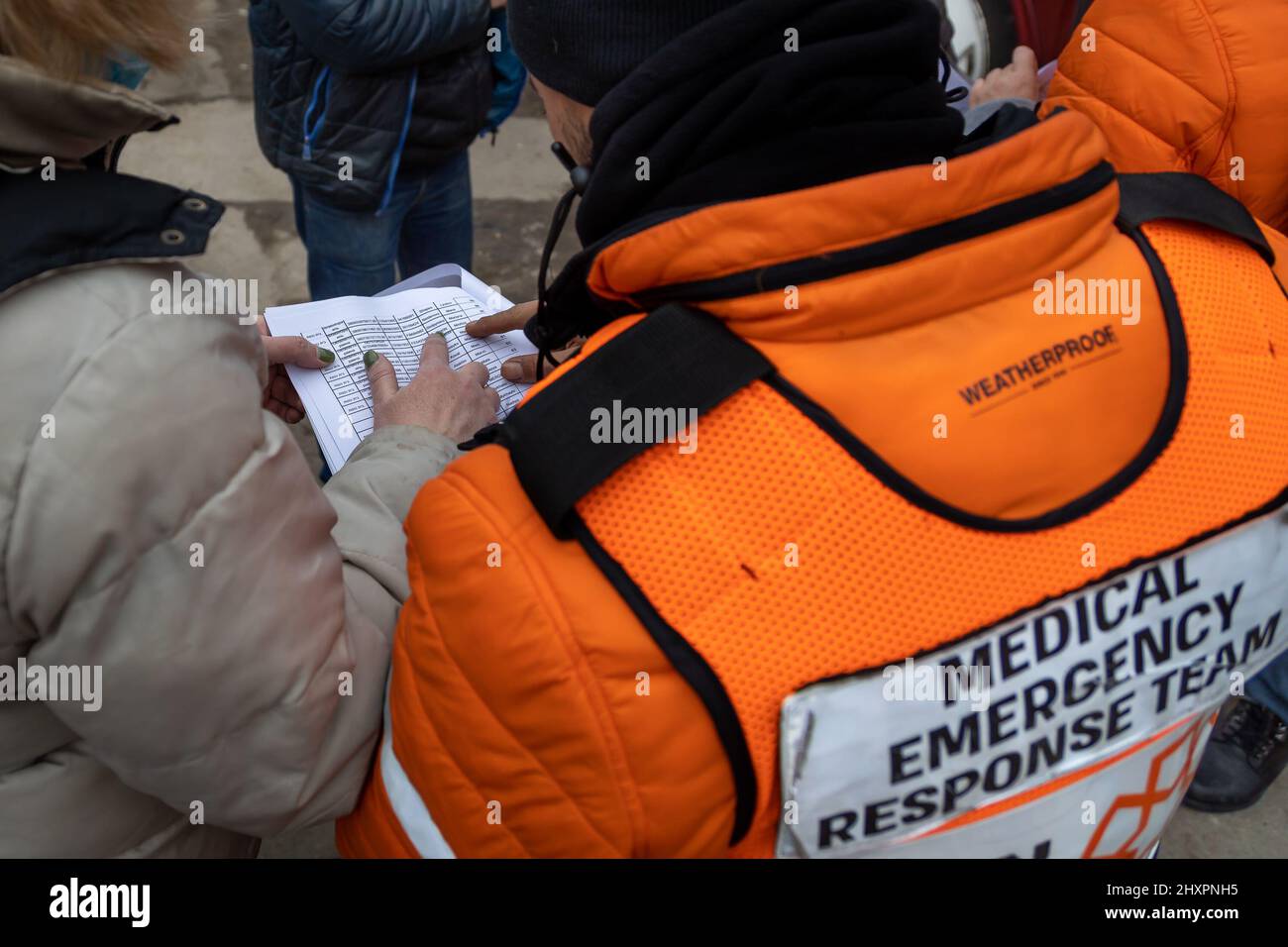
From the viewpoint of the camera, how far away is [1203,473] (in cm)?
98

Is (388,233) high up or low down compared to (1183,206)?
up

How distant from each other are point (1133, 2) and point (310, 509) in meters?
1.30

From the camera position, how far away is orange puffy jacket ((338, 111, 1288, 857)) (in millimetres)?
854

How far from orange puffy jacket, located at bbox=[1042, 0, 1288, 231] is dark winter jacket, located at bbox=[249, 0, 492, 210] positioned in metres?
1.40

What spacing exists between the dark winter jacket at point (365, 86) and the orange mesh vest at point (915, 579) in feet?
5.32

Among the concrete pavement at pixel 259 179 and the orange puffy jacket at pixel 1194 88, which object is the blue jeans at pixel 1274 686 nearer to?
the orange puffy jacket at pixel 1194 88

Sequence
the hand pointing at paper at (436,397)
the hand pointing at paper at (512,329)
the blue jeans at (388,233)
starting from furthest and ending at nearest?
the blue jeans at (388,233) < the hand pointing at paper at (512,329) < the hand pointing at paper at (436,397)

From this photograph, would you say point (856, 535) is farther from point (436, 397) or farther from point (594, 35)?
point (436, 397)

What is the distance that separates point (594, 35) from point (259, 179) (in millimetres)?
3669

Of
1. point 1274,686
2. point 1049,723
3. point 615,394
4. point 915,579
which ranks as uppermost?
point 615,394

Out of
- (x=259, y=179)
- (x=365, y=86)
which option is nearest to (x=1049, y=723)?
(x=365, y=86)

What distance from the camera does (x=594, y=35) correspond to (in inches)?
40.6

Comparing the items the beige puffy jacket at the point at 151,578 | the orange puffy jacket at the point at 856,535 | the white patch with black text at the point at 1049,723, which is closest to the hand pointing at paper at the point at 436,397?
the beige puffy jacket at the point at 151,578

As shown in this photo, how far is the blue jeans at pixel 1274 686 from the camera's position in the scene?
2172 mm
